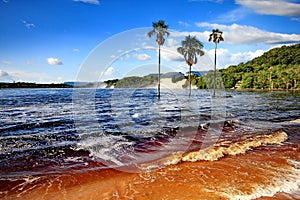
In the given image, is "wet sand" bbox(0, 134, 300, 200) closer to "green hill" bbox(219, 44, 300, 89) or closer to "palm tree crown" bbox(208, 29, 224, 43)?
"palm tree crown" bbox(208, 29, 224, 43)

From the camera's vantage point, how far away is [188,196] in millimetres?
5281

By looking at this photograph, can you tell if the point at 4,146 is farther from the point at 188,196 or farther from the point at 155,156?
the point at 188,196

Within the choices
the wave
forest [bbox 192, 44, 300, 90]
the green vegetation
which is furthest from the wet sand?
forest [bbox 192, 44, 300, 90]

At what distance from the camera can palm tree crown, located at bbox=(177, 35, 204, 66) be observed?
4900cm

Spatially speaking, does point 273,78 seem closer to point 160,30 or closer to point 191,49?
point 191,49

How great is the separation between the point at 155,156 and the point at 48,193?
4263mm

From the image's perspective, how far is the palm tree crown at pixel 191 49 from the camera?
49.0 meters

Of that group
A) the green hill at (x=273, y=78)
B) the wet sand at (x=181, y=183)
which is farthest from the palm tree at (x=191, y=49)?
the green hill at (x=273, y=78)

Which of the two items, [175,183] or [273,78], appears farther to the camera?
[273,78]

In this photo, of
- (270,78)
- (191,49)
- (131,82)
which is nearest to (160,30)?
(191,49)

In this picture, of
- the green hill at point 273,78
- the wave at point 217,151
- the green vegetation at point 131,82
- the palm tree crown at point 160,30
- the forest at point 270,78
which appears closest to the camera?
the wave at point 217,151

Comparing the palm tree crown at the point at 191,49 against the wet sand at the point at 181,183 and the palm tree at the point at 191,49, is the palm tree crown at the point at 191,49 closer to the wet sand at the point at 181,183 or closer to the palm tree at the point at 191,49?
the palm tree at the point at 191,49

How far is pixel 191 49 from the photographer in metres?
51.9

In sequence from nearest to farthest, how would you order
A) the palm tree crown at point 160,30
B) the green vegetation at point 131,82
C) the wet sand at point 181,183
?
the wet sand at point 181,183, the green vegetation at point 131,82, the palm tree crown at point 160,30
